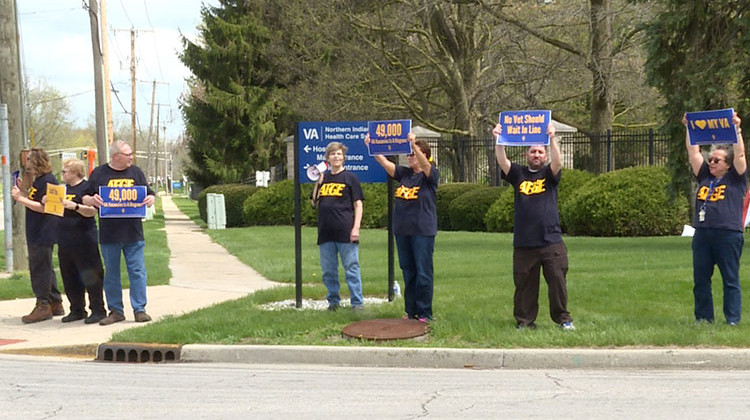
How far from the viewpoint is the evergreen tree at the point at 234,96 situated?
36.8 meters

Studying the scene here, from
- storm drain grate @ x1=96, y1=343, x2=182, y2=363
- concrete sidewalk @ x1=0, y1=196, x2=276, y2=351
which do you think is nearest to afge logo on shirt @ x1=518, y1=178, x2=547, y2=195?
storm drain grate @ x1=96, y1=343, x2=182, y2=363

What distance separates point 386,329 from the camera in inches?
326

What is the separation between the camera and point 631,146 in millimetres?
25953

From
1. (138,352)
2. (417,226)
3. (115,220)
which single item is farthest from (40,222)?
(417,226)

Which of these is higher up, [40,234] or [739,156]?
[739,156]

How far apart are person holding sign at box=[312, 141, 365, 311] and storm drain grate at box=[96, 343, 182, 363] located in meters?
1.98

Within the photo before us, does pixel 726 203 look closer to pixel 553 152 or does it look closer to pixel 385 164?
pixel 553 152

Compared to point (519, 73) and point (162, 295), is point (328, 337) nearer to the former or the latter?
point (162, 295)

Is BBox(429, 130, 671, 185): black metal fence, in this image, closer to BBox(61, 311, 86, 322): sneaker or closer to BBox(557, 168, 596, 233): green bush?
BBox(557, 168, 596, 233): green bush

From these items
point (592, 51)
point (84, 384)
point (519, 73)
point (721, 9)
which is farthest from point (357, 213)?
point (519, 73)

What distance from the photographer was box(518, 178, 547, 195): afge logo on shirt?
26.3 feet

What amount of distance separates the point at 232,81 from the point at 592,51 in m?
17.4

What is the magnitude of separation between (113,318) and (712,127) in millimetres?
6636

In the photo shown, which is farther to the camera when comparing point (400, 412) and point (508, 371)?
point (508, 371)
